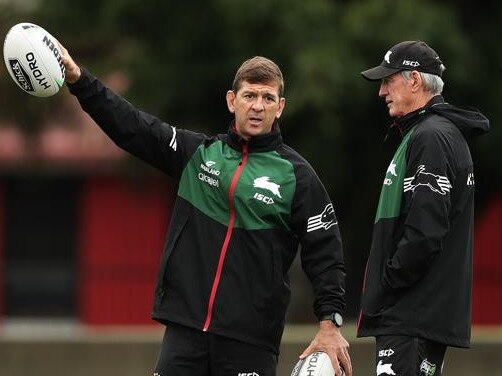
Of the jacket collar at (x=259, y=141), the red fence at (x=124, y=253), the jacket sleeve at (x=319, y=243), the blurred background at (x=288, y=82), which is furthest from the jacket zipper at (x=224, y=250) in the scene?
the red fence at (x=124, y=253)

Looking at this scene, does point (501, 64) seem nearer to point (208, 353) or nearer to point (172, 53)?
point (172, 53)

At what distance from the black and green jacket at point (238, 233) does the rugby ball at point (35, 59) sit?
15 cm

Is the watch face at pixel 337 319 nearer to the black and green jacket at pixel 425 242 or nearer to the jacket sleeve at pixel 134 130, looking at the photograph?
the black and green jacket at pixel 425 242

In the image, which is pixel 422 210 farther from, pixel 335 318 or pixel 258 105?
pixel 258 105

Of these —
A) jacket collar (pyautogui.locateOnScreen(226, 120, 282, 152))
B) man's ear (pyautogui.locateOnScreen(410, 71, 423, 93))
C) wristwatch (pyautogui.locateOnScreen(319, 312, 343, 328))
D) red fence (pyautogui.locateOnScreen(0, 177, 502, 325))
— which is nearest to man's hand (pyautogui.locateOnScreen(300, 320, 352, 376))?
wristwatch (pyautogui.locateOnScreen(319, 312, 343, 328))

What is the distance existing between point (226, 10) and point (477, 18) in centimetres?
269

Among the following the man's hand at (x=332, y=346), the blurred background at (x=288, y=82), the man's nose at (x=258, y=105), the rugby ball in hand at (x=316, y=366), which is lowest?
the rugby ball in hand at (x=316, y=366)

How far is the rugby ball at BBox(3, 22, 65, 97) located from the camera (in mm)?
6484

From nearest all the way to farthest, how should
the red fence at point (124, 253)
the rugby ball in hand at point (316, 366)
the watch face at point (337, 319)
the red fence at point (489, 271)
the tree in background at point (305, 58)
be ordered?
the rugby ball in hand at point (316, 366) < the watch face at point (337, 319) < the tree in background at point (305, 58) < the red fence at point (489, 271) < the red fence at point (124, 253)

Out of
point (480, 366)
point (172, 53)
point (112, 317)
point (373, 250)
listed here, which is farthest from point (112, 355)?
point (112, 317)

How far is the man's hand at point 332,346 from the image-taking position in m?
6.52

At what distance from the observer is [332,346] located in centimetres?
655

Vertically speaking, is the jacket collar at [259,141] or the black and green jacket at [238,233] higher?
the jacket collar at [259,141]

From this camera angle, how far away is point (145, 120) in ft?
22.3
